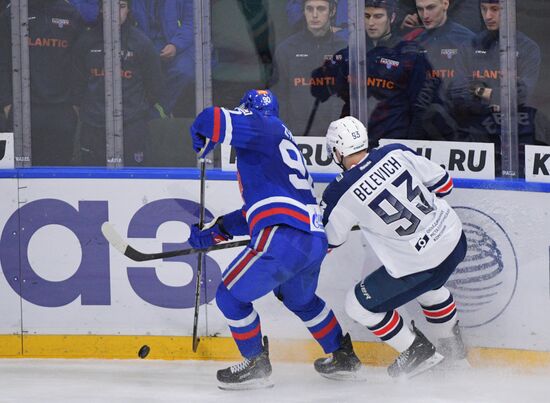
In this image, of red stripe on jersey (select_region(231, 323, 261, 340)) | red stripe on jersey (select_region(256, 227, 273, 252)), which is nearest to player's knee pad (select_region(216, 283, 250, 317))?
→ red stripe on jersey (select_region(231, 323, 261, 340))

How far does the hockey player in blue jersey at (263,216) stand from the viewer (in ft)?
15.0

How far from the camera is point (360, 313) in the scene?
4789mm

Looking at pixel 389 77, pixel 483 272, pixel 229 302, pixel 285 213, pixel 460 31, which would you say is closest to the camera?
pixel 285 213

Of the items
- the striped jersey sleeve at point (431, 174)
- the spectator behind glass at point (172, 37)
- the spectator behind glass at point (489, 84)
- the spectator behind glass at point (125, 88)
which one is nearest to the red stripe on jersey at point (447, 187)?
the striped jersey sleeve at point (431, 174)

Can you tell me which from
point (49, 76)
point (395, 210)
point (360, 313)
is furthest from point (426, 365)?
point (49, 76)

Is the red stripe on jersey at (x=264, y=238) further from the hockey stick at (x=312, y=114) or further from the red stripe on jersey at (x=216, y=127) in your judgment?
the hockey stick at (x=312, y=114)

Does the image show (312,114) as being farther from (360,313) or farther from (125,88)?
(360,313)

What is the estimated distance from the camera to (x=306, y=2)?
5332 millimetres

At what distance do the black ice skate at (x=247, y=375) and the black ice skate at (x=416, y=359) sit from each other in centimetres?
50

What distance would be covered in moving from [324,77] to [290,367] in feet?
4.10

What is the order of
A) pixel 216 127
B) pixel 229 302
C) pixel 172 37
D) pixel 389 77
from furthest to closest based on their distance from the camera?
1. pixel 172 37
2. pixel 389 77
3. pixel 229 302
4. pixel 216 127

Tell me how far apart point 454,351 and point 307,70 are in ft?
4.45

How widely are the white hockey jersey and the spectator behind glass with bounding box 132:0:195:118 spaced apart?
41.8 inches

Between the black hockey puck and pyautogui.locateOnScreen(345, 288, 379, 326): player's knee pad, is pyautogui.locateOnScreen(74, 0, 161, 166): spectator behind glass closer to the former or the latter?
the black hockey puck
